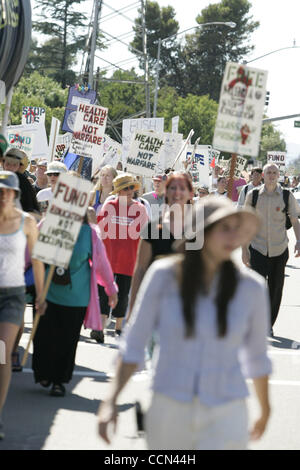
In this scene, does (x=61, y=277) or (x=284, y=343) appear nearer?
(x=61, y=277)

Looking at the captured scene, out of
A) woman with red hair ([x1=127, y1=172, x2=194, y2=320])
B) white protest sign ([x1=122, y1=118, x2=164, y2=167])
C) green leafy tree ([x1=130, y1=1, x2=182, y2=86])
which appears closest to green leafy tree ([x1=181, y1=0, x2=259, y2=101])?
green leafy tree ([x1=130, y1=1, x2=182, y2=86])

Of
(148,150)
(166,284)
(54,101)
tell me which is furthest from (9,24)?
(54,101)

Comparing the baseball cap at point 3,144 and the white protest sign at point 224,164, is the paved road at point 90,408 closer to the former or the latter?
the baseball cap at point 3,144

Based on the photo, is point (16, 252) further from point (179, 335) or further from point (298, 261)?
point (298, 261)

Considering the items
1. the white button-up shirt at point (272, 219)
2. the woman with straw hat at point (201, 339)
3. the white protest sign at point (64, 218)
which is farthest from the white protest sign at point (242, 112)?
the white button-up shirt at point (272, 219)

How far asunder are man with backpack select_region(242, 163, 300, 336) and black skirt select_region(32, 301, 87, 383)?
417cm

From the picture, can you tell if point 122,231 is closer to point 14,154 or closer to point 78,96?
point 14,154

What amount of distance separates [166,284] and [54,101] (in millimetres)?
81641

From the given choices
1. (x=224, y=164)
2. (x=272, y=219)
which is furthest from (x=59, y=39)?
(x=272, y=219)

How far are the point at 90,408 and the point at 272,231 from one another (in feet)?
16.1

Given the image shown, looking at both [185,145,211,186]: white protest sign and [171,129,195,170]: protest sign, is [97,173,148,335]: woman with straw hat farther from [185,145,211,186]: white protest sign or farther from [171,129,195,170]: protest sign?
[185,145,211,186]: white protest sign

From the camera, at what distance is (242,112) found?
7762 mm

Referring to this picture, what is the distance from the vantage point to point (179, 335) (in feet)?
12.5
